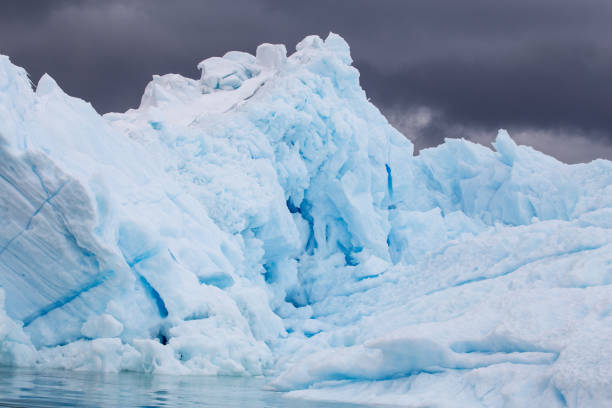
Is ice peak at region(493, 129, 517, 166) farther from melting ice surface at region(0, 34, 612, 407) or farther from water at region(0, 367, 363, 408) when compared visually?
water at region(0, 367, 363, 408)

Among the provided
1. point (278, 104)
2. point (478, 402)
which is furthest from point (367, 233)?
point (478, 402)

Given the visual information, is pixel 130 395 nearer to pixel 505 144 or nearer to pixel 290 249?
pixel 290 249

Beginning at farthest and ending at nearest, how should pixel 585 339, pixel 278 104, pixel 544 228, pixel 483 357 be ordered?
pixel 278 104
pixel 544 228
pixel 483 357
pixel 585 339

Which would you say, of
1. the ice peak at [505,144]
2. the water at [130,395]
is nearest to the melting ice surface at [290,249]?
the ice peak at [505,144]

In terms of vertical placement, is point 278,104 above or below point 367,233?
above

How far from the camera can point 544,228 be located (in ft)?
40.9

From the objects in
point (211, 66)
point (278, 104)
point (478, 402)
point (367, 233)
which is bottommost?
point (478, 402)

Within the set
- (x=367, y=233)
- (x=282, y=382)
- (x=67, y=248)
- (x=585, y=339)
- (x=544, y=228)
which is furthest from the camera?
(x=367, y=233)

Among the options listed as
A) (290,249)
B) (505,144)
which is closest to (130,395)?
(290,249)

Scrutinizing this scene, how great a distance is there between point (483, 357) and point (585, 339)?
1011 mm

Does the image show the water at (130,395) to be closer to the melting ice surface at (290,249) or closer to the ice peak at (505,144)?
the melting ice surface at (290,249)

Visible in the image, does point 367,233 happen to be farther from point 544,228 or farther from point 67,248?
point 67,248

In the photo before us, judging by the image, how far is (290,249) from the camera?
16797 mm

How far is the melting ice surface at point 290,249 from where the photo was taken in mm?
6594
